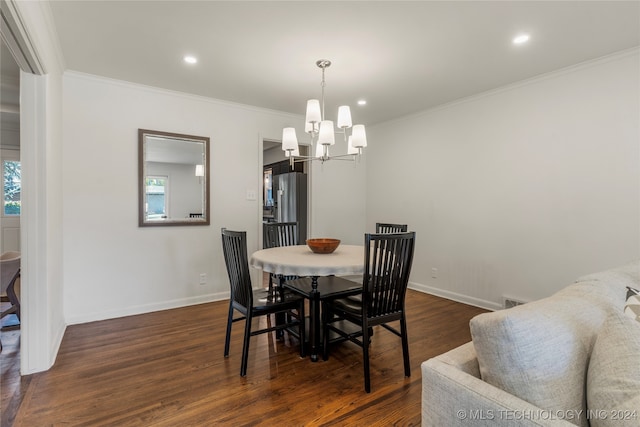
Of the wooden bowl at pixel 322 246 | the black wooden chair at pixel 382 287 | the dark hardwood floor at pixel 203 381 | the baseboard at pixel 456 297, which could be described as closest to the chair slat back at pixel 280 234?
the wooden bowl at pixel 322 246

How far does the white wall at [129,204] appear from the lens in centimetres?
302

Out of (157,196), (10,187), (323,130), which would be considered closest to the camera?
(323,130)

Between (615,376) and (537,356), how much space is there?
0.52 ft

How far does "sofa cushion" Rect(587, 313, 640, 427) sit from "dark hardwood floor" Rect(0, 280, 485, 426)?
3.69 feet

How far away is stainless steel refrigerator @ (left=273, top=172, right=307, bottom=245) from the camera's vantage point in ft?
17.7

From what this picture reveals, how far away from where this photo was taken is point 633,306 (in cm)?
95

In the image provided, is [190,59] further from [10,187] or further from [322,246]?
[10,187]

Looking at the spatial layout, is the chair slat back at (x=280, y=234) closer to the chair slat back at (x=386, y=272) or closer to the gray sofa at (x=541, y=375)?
the chair slat back at (x=386, y=272)

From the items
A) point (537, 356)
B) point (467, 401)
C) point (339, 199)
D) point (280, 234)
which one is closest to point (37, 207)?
point (280, 234)

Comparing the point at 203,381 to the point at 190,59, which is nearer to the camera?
the point at 203,381

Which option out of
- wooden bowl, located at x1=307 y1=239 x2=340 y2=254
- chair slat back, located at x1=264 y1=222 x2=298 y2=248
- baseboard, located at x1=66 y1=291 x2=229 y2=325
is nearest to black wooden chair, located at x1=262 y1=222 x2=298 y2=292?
chair slat back, located at x1=264 y1=222 x2=298 y2=248

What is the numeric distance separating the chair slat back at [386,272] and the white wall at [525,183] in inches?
70.8

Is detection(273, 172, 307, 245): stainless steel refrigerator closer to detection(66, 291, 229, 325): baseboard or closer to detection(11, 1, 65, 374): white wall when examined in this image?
Answer: detection(66, 291, 229, 325): baseboard

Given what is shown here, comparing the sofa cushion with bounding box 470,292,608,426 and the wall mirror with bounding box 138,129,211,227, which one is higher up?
the wall mirror with bounding box 138,129,211,227
